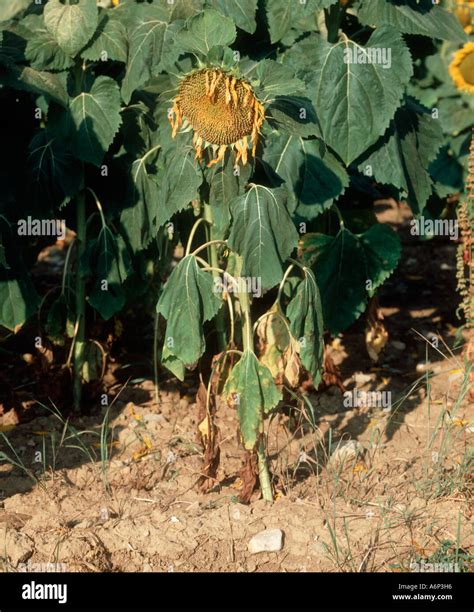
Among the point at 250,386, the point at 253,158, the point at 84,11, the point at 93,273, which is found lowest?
the point at 250,386

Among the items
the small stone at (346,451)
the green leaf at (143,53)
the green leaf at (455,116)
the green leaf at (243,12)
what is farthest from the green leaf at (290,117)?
the green leaf at (455,116)

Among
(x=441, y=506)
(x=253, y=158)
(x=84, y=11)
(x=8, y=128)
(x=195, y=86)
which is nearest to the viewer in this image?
(x=195, y=86)

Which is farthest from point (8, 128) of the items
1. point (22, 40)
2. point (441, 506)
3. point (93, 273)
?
point (441, 506)

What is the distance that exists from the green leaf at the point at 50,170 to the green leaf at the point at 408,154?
122 centimetres

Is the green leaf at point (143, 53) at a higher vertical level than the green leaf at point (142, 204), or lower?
higher

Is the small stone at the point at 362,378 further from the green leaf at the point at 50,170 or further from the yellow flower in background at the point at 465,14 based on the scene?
the yellow flower in background at the point at 465,14

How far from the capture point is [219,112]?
3744 millimetres

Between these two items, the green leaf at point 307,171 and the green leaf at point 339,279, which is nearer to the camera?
the green leaf at point 307,171

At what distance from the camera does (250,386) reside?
408 centimetres

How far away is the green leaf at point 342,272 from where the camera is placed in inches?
199

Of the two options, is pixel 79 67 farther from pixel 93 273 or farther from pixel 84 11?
pixel 93 273

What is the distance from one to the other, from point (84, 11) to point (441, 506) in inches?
95.9

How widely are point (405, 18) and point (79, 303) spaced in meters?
1.87

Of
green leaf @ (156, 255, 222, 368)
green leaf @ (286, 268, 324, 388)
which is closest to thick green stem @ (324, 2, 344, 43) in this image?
green leaf @ (286, 268, 324, 388)
